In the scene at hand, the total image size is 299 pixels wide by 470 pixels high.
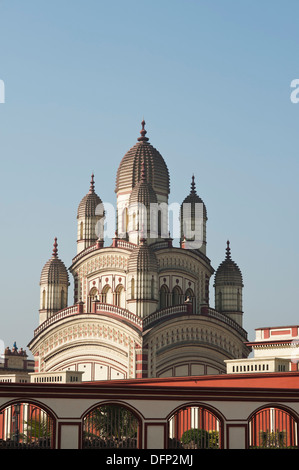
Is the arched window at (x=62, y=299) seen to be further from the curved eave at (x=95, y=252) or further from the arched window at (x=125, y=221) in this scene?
the arched window at (x=125, y=221)

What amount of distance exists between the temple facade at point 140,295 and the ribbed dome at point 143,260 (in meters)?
0.06

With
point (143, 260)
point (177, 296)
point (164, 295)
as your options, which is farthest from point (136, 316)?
point (177, 296)

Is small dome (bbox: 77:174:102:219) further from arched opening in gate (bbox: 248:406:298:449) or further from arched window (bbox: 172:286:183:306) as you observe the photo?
arched opening in gate (bbox: 248:406:298:449)

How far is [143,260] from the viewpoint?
52.4m

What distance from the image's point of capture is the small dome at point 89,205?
5944 centimetres

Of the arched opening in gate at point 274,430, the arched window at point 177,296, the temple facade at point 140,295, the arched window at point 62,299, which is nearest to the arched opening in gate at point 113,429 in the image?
the arched opening in gate at point 274,430

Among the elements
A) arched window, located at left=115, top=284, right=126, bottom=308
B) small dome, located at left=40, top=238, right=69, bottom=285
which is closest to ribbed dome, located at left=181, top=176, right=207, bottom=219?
arched window, located at left=115, top=284, right=126, bottom=308

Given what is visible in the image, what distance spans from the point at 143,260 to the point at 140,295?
1.95m

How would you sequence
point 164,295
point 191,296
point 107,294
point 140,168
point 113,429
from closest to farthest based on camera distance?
1. point 113,429
2. point 164,295
3. point 107,294
4. point 191,296
5. point 140,168

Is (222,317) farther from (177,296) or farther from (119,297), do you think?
(119,297)

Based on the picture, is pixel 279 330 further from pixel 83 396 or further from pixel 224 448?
pixel 83 396
